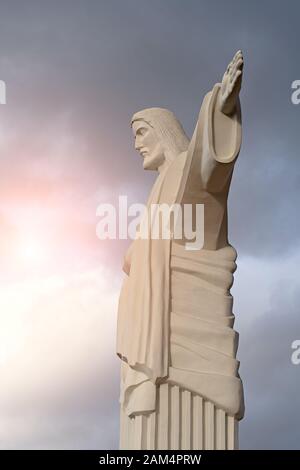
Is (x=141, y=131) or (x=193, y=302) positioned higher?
(x=141, y=131)

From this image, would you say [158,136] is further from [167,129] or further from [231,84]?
[231,84]

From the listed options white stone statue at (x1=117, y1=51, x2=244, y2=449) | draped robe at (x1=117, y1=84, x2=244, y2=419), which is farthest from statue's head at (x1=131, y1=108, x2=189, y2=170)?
draped robe at (x1=117, y1=84, x2=244, y2=419)

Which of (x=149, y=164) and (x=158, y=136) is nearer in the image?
(x=158, y=136)

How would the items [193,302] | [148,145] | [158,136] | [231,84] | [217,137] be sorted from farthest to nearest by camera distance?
1. [148,145]
2. [158,136]
3. [193,302]
4. [217,137]
5. [231,84]

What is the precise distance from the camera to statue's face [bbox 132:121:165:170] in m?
11.8

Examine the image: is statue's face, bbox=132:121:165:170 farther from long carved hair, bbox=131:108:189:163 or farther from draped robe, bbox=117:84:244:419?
draped robe, bbox=117:84:244:419

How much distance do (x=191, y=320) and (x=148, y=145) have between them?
2420mm

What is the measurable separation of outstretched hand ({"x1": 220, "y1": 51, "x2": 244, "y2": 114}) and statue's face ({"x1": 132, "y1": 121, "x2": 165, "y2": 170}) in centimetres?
150

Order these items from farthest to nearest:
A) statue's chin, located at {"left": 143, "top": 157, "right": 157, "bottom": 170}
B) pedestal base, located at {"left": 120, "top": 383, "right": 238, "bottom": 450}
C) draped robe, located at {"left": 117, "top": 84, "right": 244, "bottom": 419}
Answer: statue's chin, located at {"left": 143, "top": 157, "right": 157, "bottom": 170} < draped robe, located at {"left": 117, "top": 84, "right": 244, "bottom": 419} < pedestal base, located at {"left": 120, "top": 383, "right": 238, "bottom": 450}

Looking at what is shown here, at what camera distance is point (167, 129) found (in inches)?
467

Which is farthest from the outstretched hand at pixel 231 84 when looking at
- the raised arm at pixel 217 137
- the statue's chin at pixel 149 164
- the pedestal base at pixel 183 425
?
the pedestal base at pixel 183 425

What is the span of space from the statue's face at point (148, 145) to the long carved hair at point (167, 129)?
0.19 feet

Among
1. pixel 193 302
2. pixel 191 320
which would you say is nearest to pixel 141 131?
pixel 193 302
